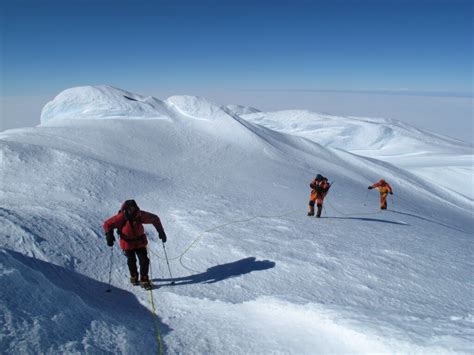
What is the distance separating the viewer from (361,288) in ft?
20.7

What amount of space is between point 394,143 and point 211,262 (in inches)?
2582

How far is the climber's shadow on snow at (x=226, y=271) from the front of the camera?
6742 mm

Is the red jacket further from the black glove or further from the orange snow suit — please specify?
the orange snow suit

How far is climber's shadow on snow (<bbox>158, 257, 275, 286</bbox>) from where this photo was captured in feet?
22.1

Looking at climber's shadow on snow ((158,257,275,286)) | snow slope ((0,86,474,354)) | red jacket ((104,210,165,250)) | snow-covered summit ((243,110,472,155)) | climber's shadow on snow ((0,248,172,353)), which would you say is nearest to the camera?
climber's shadow on snow ((0,248,172,353))

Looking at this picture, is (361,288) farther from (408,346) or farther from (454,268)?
(454,268)

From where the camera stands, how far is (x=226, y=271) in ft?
23.0

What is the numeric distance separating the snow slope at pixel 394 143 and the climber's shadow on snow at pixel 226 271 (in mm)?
34075

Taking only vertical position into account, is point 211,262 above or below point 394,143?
below

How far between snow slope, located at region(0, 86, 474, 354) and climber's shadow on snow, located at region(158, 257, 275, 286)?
4cm

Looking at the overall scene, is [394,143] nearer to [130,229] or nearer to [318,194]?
[318,194]

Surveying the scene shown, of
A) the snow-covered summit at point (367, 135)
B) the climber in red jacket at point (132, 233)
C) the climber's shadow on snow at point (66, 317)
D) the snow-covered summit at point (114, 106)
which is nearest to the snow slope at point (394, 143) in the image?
the snow-covered summit at point (367, 135)

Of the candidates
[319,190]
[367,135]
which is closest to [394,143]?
[367,135]

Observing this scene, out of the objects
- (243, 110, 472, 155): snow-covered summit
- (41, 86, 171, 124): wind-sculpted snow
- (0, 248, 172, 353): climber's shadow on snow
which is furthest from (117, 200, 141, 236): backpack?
(243, 110, 472, 155): snow-covered summit
